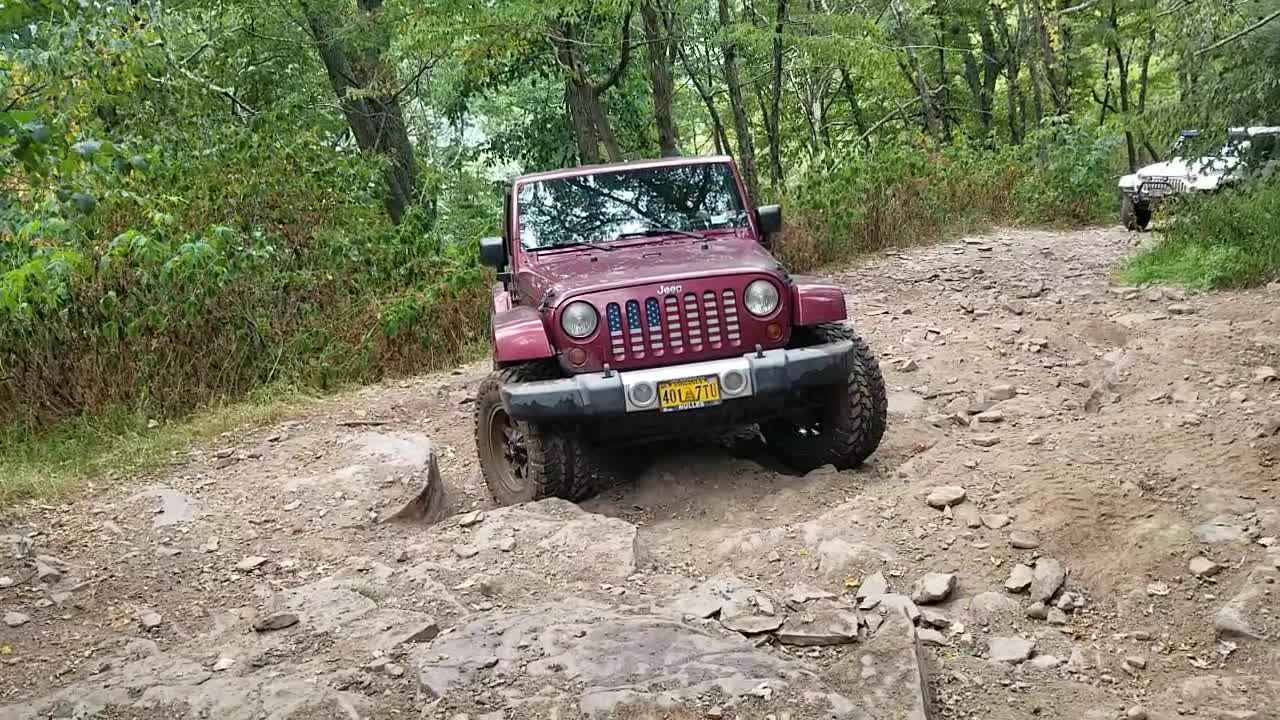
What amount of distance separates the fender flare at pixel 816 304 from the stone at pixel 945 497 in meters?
0.95

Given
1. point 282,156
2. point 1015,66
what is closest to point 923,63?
point 1015,66

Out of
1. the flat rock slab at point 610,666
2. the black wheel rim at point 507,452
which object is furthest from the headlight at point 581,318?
the flat rock slab at point 610,666

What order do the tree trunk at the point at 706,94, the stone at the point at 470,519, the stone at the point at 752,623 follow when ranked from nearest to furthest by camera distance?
the stone at the point at 752,623, the stone at the point at 470,519, the tree trunk at the point at 706,94

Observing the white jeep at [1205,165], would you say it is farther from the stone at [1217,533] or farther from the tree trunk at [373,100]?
the tree trunk at [373,100]

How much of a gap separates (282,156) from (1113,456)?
8131mm

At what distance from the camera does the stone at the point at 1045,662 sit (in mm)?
3447

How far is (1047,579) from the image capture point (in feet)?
12.8

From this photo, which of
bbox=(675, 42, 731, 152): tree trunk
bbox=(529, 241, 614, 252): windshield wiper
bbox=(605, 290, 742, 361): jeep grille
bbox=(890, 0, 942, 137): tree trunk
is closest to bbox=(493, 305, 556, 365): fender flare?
bbox=(605, 290, 742, 361): jeep grille

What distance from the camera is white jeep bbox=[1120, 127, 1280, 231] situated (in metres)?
9.82

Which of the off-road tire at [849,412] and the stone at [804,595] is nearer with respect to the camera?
the stone at [804,595]

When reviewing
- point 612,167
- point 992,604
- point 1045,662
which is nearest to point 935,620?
point 992,604

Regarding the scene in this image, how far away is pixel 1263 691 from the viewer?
10.4 feet

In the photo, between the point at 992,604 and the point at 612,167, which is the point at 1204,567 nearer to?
the point at 992,604

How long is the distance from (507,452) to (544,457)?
463 mm
